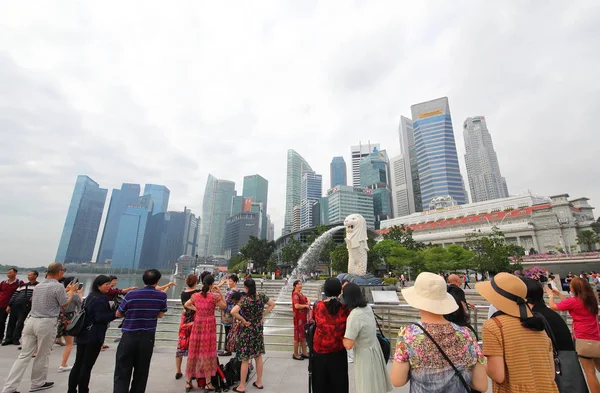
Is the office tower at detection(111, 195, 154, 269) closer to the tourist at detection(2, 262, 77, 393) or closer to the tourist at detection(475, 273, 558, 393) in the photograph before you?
the tourist at detection(2, 262, 77, 393)

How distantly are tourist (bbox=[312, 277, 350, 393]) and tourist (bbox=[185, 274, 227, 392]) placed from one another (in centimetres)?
162

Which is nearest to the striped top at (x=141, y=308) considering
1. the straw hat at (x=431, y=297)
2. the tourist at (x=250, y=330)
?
the tourist at (x=250, y=330)

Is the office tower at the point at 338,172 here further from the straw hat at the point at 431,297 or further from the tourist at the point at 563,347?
the straw hat at the point at 431,297

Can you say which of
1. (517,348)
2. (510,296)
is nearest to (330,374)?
(517,348)

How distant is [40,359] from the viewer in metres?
3.79

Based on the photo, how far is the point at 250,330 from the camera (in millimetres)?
4047

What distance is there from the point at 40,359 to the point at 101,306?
119 cm

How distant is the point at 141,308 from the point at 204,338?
3.58 ft

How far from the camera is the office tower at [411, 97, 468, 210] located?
104750 millimetres

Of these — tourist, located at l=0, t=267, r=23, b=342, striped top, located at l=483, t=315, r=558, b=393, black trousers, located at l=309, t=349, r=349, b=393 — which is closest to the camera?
striped top, located at l=483, t=315, r=558, b=393

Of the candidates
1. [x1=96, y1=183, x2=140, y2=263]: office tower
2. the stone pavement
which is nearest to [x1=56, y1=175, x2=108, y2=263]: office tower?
[x1=96, y1=183, x2=140, y2=263]: office tower

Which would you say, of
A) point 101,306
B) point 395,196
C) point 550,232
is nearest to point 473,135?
point 395,196

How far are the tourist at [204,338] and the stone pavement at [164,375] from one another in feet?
1.08

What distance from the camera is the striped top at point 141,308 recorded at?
3.29 meters
